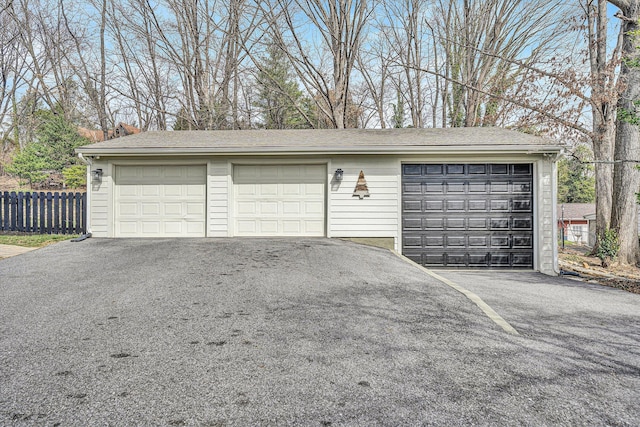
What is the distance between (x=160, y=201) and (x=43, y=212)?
4912mm

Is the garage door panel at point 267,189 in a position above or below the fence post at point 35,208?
above

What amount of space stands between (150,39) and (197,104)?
374cm

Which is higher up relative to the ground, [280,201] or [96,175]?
[96,175]

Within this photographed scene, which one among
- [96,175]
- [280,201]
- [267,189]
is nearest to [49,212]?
[96,175]


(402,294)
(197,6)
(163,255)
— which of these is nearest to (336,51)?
(197,6)

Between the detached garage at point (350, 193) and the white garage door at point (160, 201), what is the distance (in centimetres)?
2

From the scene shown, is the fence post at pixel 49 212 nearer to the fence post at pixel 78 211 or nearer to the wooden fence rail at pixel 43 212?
the wooden fence rail at pixel 43 212

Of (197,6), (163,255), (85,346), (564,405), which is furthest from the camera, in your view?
(197,6)

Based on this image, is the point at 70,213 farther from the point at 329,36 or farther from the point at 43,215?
the point at 329,36

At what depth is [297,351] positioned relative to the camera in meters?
2.82

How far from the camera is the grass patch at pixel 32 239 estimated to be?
945 centimetres

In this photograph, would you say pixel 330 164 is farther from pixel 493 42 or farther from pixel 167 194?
pixel 493 42

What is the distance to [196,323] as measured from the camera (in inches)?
131

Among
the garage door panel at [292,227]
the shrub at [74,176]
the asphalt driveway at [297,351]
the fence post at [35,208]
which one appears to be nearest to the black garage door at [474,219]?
the garage door panel at [292,227]
